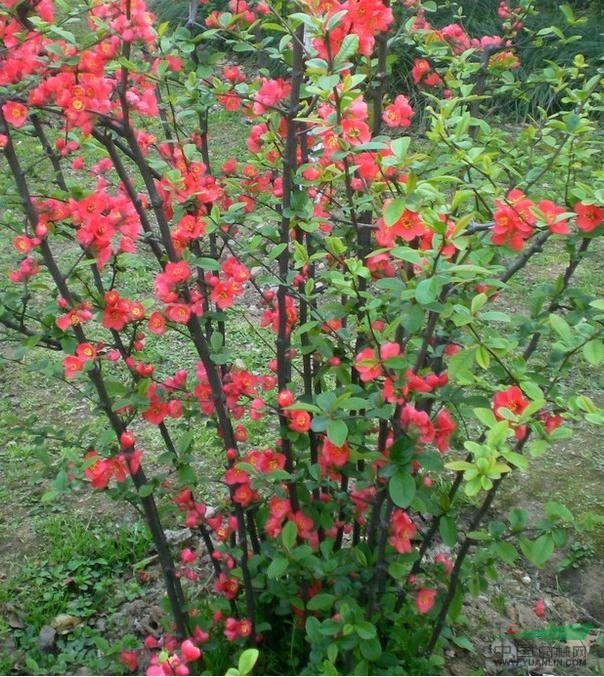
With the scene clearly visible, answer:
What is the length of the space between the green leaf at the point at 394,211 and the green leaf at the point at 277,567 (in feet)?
2.52

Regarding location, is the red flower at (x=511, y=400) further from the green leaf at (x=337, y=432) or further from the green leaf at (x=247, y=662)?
the green leaf at (x=247, y=662)

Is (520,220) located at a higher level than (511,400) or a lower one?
higher

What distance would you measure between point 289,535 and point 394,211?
743 mm

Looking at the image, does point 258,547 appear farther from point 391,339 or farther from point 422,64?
point 422,64

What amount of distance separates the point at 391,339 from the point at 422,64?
117 cm

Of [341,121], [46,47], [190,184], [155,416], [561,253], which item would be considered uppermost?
[46,47]

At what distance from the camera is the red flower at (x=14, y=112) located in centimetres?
142

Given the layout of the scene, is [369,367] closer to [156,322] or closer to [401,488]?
[401,488]

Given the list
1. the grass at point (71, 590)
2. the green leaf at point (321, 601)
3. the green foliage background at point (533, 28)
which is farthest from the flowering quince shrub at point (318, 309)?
the green foliage background at point (533, 28)

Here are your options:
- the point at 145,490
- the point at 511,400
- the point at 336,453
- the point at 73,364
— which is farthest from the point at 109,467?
the point at 511,400

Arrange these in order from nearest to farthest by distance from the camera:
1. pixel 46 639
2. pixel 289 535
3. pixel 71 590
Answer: pixel 289 535, pixel 46 639, pixel 71 590

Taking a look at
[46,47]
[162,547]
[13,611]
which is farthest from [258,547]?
[46,47]

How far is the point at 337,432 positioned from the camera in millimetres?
1324

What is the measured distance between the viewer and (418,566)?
5.84ft
